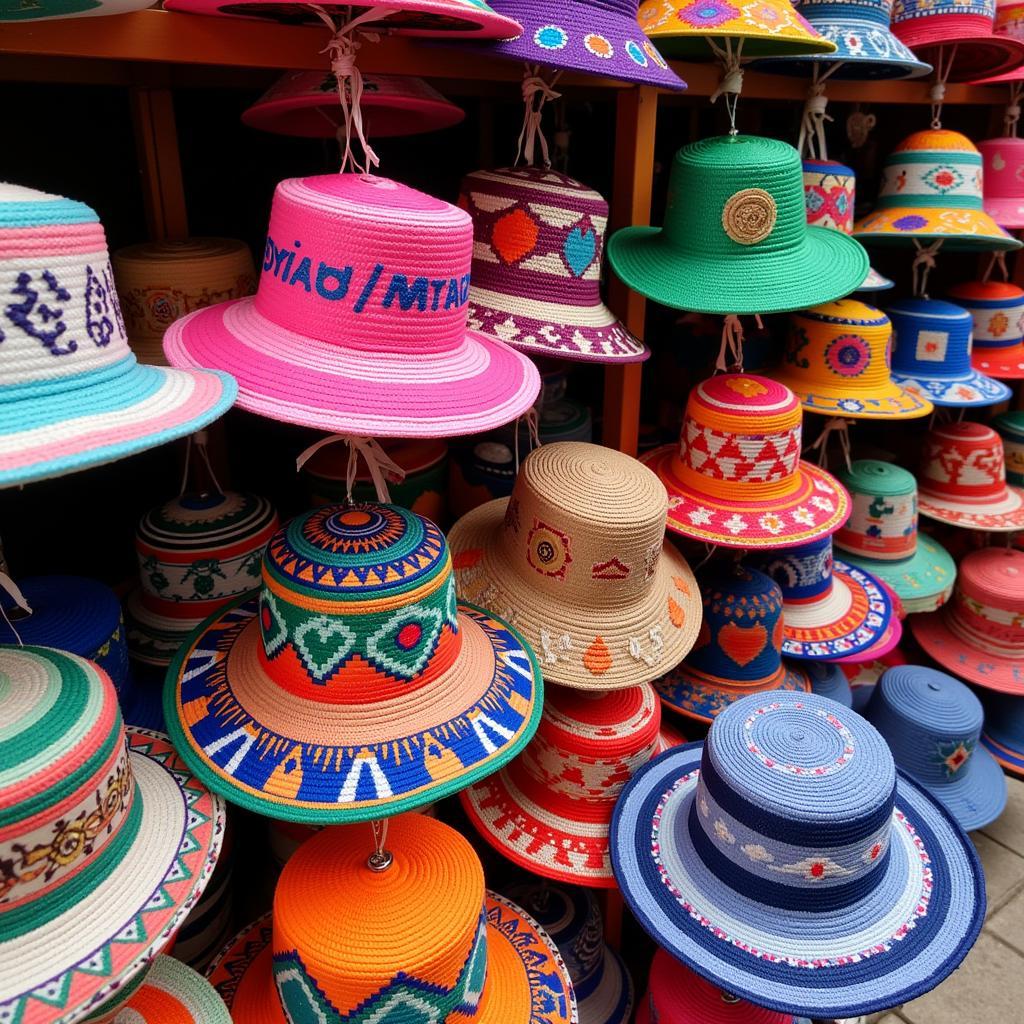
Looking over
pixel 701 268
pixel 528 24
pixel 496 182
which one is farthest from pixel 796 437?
pixel 528 24

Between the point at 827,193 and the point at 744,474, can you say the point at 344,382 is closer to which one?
the point at 744,474

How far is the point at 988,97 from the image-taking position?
238cm

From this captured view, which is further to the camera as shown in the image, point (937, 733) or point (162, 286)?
point (937, 733)

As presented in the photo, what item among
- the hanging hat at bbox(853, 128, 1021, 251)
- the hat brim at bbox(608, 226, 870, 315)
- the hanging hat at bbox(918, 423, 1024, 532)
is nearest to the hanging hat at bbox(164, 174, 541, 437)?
the hat brim at bbox(608, 226, 870, 315)

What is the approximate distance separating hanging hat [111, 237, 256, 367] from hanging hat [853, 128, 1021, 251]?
1.61 m

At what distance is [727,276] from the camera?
145cm

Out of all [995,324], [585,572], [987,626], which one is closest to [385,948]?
[585,572]

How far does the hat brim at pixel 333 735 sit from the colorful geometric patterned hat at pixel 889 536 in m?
1.46

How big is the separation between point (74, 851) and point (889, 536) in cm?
209

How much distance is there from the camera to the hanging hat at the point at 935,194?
2.03 meters

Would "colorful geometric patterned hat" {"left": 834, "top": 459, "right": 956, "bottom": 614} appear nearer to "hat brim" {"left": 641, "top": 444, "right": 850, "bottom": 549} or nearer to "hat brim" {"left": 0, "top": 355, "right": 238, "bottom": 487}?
"hat brim" {"left": 641, "top": 444, "right": 850, "bottom": 549}

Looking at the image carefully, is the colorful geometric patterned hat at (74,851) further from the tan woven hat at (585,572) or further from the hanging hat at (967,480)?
the hanging hat at (967,480)

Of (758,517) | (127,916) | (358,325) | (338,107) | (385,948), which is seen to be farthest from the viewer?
(758,517)

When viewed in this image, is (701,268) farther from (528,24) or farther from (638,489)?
(528,24)
